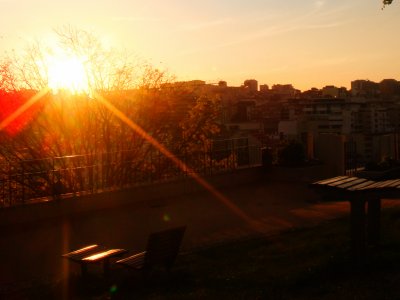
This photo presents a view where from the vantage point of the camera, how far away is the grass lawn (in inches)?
244

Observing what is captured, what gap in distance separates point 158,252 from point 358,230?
7.91 feet

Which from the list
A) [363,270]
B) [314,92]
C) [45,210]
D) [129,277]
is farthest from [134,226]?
[314,92]

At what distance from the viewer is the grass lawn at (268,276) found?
620 cm

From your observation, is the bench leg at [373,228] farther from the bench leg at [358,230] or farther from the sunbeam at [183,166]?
the sunbeam at [183,166]

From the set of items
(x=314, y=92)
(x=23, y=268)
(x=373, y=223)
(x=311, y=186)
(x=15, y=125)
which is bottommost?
(x=23, y=268)

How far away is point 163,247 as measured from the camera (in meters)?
7.31

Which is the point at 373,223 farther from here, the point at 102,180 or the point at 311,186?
the point at 102,180

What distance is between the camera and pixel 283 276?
6.89 meters

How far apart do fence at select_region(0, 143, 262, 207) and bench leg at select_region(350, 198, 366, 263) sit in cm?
714

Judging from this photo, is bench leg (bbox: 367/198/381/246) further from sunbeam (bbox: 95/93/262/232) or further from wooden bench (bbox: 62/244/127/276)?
wooden bench (bbox: 62/244/127/276)

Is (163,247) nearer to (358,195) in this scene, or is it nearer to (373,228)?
(358,195)

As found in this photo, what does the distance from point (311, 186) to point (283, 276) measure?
1.23 metres

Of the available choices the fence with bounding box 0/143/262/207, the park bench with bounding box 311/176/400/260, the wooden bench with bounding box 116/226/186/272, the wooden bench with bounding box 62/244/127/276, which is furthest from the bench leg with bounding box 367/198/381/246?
the fence with bounding box 0/143/262/207

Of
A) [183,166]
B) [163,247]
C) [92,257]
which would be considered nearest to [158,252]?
[163,247]
